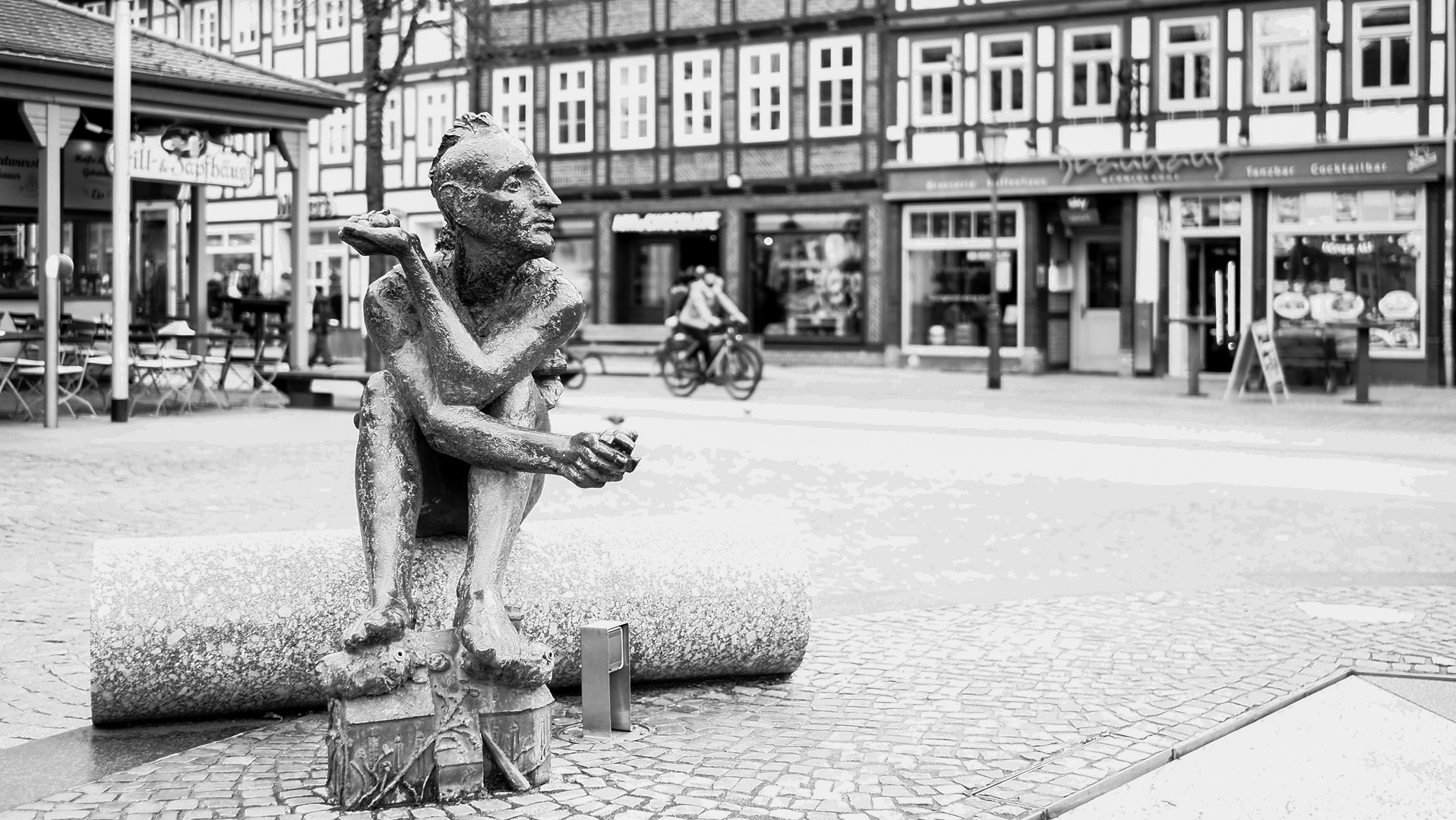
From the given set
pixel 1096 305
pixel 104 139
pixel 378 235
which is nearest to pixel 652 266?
pixel 1096 305

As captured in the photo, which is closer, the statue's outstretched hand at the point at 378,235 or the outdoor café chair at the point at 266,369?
the statue's outstretched hand at the point at 378,235

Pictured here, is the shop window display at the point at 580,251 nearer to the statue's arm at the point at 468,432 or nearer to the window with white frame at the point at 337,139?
the window with white frame at the point at 337,139

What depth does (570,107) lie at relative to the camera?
36.0m

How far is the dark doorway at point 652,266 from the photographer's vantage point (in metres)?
35.0

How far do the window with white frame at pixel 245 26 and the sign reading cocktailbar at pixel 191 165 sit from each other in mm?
26427

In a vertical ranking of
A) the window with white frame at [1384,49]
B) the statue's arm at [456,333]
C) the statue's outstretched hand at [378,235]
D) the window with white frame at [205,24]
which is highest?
the window with white frame at [205,24]

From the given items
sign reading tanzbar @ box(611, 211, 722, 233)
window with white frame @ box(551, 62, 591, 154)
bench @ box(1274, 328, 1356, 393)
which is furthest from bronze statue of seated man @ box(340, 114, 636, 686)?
window with white frame @ box(551, 62, 591, 154)

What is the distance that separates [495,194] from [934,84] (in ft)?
92.8

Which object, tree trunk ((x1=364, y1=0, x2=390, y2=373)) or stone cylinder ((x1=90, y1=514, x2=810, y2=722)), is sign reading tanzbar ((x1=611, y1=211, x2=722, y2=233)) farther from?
stone cylinder ((x1=90, y1=514, x2=810, y2=722))

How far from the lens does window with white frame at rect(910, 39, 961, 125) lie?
30.8 m

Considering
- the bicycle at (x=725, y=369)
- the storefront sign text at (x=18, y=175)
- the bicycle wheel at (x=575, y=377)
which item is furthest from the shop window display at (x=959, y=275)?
the storefront sign text at (x=18, y=175)

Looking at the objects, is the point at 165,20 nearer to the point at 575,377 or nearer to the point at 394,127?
the point at 394,127

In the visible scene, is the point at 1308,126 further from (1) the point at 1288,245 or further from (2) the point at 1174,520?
(2) the point at 1174,520

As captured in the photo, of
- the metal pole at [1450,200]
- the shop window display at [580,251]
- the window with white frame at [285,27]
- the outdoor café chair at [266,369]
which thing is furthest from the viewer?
the window with white frame at [285,27]
